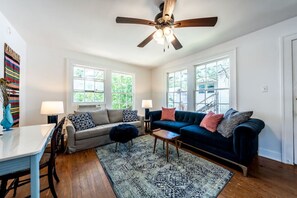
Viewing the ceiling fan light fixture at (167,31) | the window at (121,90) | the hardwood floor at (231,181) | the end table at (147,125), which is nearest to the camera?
the hardwood floor at (231,181)

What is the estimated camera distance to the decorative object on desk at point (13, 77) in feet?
6.44

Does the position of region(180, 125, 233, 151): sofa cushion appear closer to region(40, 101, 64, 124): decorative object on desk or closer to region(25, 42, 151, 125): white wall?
region(40, 101, 64, 124): decorative object on desk

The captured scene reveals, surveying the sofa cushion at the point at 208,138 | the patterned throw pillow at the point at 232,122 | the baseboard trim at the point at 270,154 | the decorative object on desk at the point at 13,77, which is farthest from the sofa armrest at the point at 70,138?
the baseboard trim at the point at 270,154

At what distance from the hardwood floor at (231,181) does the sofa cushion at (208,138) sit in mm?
377

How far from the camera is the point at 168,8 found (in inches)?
55.2

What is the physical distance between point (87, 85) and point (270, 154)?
4645 mm

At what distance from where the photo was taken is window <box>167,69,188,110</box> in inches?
157

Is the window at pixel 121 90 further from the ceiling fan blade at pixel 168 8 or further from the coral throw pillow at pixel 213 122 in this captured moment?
the ceiling fan blade at pixel 168 8

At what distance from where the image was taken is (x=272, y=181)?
1646 mm

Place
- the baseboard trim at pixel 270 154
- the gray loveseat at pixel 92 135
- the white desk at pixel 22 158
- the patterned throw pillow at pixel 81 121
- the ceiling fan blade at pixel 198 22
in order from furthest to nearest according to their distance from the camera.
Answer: the patterned throw pillow at pixel 81 121 → the gray loveseat at pixel 92 135 → the baseboard trim at pixel 270 154 → the ceiling fan blade at pixel 198 22 → the white desk at pixel 22 158

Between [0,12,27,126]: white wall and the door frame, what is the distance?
4498 millimetres

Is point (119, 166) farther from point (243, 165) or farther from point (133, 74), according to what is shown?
point (133, 74)

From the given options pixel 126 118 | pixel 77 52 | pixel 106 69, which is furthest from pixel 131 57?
pixel 126 118

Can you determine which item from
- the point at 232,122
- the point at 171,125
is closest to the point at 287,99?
the point at 232,122
